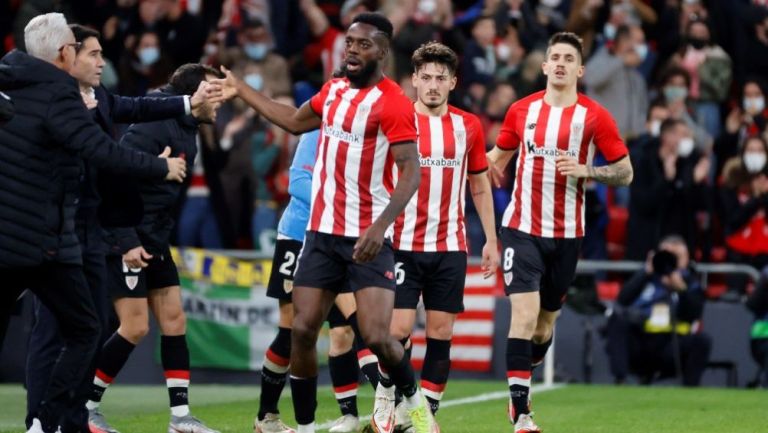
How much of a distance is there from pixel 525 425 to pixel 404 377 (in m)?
1.36

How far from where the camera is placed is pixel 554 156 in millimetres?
10969

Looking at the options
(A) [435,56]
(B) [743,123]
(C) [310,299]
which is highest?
(B) [743,123]

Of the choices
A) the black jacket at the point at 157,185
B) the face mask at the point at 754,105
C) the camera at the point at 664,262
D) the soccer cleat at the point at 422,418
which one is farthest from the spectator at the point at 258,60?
the soccer cleat at the point at 422,418

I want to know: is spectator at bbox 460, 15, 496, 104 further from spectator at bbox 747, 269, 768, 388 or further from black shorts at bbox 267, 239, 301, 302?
black shorts at bbox 267, 239, 301, 302

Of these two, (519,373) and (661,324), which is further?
(661,324)

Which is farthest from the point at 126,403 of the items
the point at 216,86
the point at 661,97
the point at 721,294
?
the point at 661,97

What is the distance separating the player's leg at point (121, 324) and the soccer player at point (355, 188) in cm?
163

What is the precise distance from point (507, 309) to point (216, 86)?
835 cm

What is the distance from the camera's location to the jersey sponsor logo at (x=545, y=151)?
1095 centimetres

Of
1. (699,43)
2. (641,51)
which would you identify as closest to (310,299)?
(641,51)

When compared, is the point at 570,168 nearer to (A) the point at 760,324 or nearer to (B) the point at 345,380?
(B) the point at 345,380

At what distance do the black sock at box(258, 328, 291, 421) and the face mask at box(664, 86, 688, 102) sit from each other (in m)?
9.19

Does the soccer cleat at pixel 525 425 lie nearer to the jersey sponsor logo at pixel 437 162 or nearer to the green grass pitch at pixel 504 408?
the green grass pitch at pixel 504 408

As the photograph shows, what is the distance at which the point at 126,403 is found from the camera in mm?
13914
